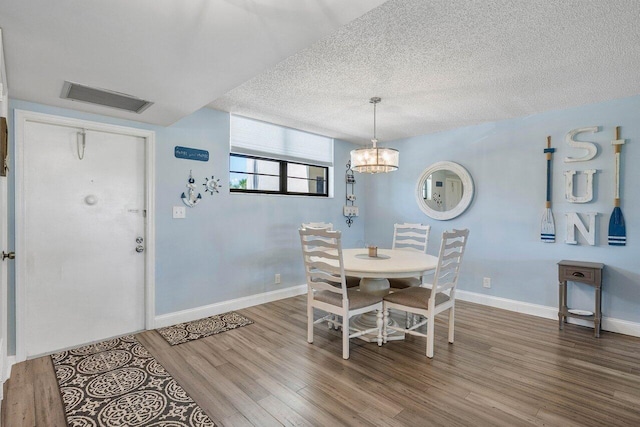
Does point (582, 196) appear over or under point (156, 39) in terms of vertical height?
under

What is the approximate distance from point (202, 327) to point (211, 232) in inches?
38.2

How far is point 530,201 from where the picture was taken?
11.7 ft

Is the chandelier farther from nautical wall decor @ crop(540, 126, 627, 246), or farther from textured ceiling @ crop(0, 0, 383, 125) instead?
nautical wall decor @ crop(540, 126, 627, 246)

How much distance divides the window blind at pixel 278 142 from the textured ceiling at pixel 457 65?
0.67 feet

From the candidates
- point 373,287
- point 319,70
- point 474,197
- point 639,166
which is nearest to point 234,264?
point 373,287

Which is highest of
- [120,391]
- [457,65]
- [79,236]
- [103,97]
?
[457,65]

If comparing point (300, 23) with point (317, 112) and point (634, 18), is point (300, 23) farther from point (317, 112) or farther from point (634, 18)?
point (317, 112)

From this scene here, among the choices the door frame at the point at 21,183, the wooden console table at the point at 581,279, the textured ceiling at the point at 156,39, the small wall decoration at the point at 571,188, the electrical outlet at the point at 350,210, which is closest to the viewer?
the textured ceiling at the point at 156,39

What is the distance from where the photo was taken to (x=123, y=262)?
114 inches

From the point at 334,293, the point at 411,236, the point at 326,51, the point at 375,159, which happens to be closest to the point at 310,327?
the point at 334,293

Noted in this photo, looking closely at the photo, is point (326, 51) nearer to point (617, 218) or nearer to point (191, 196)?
point (191, 196)

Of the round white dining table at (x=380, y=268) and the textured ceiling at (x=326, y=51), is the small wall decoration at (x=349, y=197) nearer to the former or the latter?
the round white dining table at (x=380, y=268)

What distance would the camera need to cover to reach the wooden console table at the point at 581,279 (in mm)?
2922

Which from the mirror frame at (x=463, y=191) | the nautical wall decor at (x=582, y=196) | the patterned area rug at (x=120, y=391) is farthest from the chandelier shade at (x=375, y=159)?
the patterned area rug at (x=120, y=391)
